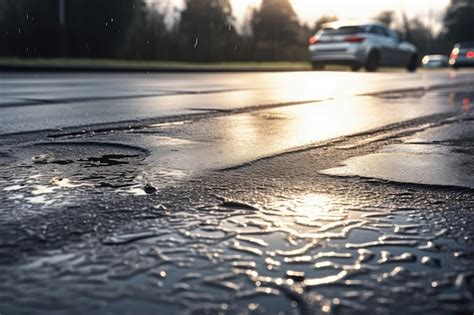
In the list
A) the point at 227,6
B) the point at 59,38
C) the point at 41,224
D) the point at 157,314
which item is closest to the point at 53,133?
the point at 41,224

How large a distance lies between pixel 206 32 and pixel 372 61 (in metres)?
19.4

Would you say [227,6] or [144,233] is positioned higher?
[227,6]

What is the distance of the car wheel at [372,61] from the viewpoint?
18297 mm

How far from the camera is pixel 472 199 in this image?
2215 millimetres

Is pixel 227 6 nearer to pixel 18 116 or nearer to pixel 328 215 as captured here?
pixel 18 116

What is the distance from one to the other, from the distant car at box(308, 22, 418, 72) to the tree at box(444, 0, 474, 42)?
53.4 m

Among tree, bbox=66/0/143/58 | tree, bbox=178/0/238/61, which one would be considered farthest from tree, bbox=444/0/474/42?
tree, bbox=66/0/143/58

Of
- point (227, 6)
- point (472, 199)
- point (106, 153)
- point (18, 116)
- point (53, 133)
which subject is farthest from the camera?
point (227, 6)

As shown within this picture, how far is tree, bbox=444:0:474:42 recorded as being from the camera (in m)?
67.6

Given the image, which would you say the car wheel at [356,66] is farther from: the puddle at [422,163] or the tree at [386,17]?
the tree at [386,17]

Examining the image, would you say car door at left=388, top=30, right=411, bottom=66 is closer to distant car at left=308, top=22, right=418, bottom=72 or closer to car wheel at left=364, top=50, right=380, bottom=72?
distant car at left=308, top=22, right=418, bottom=72

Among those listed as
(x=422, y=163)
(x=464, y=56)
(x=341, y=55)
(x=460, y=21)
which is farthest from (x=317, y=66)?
(x=460, y=21)

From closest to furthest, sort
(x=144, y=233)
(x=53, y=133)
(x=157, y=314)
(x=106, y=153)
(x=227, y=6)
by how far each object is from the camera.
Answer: (x=157, y=314)
(x=144, y=233)
(x=106, y=153)
(x=53, y=133)
(x=227, y=6)

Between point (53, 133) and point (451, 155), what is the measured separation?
239 cm
